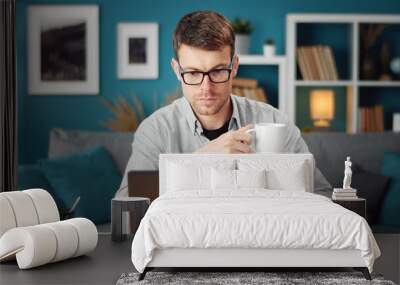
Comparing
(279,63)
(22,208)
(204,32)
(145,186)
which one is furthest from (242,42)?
(22,208)

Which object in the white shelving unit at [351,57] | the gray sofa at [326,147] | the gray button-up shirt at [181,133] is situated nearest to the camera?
the gray button-up shirt at [181,133]

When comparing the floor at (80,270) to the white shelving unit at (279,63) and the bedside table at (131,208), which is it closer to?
the bedside table at (131,208)

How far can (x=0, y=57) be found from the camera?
15.8ft

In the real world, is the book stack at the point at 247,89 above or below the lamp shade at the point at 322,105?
above

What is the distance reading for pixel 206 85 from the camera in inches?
190

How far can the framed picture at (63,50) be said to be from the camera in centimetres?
699

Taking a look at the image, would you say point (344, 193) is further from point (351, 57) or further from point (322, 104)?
→ point (351, 57)

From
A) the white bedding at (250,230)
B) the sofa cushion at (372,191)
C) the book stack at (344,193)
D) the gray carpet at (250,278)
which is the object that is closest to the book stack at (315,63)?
the sofa cushion at (372,191)

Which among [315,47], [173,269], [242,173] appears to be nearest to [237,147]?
[242,173]

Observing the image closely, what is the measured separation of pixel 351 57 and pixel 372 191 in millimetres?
2140

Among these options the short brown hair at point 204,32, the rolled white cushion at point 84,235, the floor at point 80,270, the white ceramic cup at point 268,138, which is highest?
the short brown hair at point 204,32

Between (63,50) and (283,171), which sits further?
(63,50)

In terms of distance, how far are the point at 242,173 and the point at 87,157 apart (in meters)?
1.47

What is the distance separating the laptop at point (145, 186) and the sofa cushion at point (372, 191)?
1.45 m
